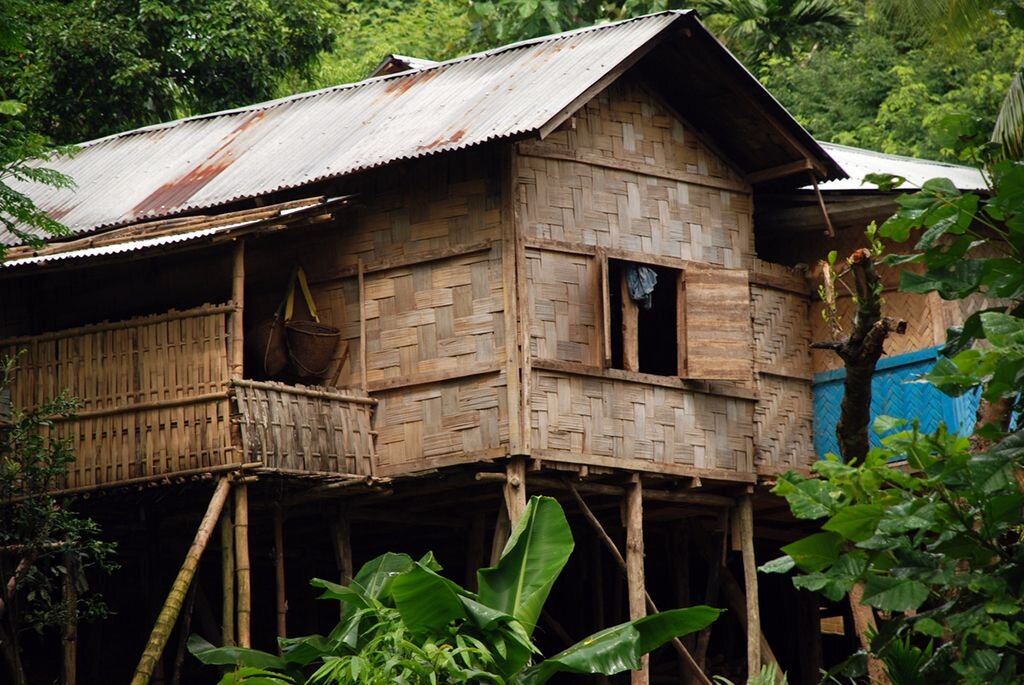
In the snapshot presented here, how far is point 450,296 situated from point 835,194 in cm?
386

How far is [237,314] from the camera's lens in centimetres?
1458

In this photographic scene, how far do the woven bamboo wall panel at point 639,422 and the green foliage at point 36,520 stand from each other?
3.59 meters

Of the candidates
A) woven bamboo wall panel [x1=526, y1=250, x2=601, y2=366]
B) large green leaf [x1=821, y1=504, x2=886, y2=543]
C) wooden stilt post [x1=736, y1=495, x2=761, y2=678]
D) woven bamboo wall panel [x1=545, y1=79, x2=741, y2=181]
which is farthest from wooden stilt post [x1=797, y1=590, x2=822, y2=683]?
large green leaf [x1=821, y1=504, x2=886, y2=543]

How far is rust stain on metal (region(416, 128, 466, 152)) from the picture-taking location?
1516cm

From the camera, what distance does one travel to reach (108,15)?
73.3ft

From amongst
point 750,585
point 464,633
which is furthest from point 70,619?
point 750,585

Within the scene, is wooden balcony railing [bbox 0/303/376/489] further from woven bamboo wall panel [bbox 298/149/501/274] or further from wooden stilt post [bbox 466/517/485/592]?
wooden stilt post [bbox 466/517/485/592]

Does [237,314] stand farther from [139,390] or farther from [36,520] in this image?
[36,520]

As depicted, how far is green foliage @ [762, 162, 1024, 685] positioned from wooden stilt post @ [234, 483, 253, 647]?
6.72m

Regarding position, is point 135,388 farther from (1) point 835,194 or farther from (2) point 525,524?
(1) point 835,194

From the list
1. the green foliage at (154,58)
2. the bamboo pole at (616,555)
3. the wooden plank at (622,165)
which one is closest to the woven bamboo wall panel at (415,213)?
the wooden plank at (622,165)

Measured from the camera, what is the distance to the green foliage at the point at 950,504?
7684mm

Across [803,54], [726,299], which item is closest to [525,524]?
[726,299]

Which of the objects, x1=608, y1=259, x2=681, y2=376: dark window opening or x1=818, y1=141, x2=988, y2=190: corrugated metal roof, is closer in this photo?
x1=608, y1=259, x2=681, y2=376: dark window opening
